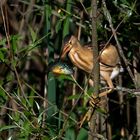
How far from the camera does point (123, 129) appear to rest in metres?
2.49

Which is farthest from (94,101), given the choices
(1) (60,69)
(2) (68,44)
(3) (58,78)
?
(3) (58,78)

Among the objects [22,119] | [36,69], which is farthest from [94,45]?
[36,69]

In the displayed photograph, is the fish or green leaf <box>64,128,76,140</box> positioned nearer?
the fish

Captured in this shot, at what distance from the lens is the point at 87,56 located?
186 centimetres

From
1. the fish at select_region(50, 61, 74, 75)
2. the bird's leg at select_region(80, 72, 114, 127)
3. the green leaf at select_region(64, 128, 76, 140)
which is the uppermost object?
the fish at select_region(50, 61, 74, 75)

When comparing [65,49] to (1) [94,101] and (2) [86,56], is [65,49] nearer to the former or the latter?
(2) [86,56]

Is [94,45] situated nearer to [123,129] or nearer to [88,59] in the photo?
[88,59]

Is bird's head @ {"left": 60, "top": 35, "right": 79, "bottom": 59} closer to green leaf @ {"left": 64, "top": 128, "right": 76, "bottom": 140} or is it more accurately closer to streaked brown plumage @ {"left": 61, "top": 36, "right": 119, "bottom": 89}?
streaked brown plumage @ {"left": 61, "top": 36, "right": 119, "bottom": 89}

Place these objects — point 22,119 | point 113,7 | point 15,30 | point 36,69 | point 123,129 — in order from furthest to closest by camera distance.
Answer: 1. point 36,69
2. point 15,30
3. point 123,129
4. point 113,7
5. point 22,119

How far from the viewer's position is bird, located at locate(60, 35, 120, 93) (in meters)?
1.85

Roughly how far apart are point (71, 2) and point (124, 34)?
0.30 m

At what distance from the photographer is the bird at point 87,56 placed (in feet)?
6.08

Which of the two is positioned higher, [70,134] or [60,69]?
[60,69]

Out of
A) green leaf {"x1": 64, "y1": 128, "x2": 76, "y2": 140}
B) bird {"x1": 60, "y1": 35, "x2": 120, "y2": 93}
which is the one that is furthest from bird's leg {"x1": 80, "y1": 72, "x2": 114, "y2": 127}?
green leaf {"x1": 64, "y1": 128, "x2": 76, "y2": 140}
